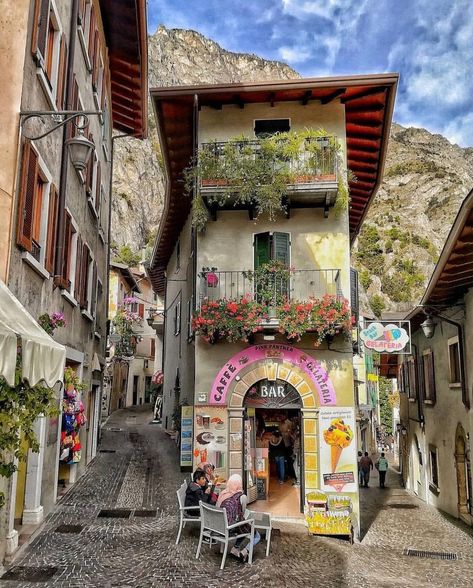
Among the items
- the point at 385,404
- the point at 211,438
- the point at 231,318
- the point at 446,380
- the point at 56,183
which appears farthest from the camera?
the point at 385,404

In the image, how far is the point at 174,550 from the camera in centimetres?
855

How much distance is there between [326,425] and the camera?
1218cm

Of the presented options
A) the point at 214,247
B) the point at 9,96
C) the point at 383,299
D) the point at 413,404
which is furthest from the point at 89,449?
the point at 383,299

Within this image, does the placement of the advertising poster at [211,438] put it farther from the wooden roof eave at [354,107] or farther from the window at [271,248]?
the wooden roof eave at [354,107]

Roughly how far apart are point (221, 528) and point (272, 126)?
383 inches

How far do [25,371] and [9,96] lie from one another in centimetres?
428

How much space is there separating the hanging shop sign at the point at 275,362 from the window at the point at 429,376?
703 cm

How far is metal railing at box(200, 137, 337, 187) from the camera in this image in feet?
A: 40.8

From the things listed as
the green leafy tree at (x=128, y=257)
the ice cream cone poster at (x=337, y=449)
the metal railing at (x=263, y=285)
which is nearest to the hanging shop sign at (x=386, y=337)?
the metal railing at (x=263, y=285)

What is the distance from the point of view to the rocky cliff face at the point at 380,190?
68.7 meters

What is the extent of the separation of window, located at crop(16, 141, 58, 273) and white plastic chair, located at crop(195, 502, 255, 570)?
15.5 ft

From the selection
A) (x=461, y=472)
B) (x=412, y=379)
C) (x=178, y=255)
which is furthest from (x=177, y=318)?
(x=461, y=472)

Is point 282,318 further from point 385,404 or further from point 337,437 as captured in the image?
point 385,404

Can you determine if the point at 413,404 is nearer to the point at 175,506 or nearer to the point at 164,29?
the point at 175,506
